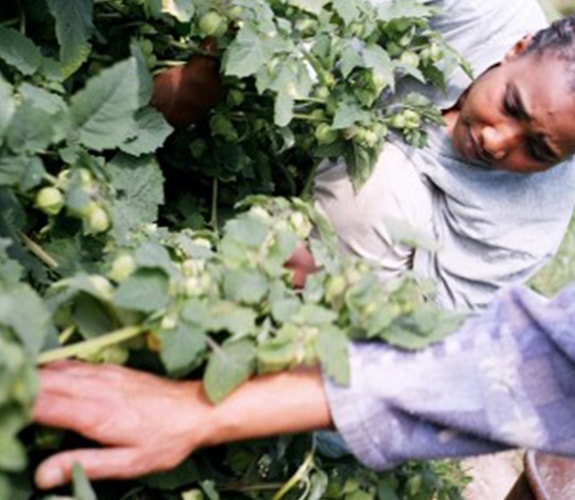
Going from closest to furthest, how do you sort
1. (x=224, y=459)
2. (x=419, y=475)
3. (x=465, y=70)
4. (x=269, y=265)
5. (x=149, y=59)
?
(x=269, y=265)
(x=224, y=459)
(x=419, y=475)
(x=149, y=59)
(x=465, y=70)

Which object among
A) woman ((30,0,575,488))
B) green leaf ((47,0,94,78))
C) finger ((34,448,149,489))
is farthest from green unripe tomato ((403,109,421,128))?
finger ((34,448,149,489))

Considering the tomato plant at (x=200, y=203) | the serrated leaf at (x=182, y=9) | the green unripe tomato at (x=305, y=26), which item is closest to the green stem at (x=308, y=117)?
the tomato plant at (x=200, y=203)

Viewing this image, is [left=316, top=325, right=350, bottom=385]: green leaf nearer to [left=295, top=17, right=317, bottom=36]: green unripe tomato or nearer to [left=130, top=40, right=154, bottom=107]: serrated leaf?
[left=130, top=40, right=154, bottom=107]: serrated leaf

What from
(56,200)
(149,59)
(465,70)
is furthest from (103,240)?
(465,70)

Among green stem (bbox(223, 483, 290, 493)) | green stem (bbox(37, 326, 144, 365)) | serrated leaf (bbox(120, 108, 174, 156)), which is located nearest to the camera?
green stem (bbox(37, 326, 144, 365))

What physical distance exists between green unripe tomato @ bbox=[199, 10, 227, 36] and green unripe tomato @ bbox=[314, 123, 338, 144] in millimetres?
210

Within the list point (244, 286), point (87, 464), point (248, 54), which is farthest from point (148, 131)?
point (87, 464)

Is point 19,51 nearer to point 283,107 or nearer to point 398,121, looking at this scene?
point 283,107

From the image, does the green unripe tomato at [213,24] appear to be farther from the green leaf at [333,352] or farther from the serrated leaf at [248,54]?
the green leaf at [333,352]

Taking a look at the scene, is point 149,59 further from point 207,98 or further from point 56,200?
point 56,200

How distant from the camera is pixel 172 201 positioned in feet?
5.61

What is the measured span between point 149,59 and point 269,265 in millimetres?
644

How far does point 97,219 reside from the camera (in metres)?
1.06

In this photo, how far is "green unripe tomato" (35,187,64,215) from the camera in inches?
41.4
